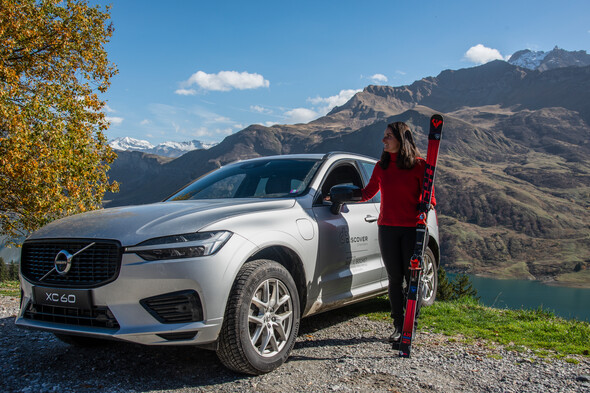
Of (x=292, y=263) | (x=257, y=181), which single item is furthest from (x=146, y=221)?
(x=257, y=181)

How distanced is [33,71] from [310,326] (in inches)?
570

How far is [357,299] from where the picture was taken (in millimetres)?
5027

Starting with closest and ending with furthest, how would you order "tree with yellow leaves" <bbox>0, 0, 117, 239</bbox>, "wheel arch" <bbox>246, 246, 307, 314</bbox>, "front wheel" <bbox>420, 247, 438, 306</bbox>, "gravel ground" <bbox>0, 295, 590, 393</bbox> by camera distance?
"gravel ground" <bbox>0, 295, 590, 393</bbox>, "wheel arch" <bbox>246, 246, 307, 314</bbox>, "front wheel" <bbox>420, 247, 438, 306</bbox>, "tree with yellow leaves" <bbox>0, 0, 117, 239</bbox>

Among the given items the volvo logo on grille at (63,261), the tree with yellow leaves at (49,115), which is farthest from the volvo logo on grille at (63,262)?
the tree with yellow leaves at (49,115)

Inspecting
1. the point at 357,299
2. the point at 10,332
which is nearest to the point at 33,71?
the point at 10,332

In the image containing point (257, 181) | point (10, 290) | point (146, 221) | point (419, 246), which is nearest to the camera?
point (146, 221)

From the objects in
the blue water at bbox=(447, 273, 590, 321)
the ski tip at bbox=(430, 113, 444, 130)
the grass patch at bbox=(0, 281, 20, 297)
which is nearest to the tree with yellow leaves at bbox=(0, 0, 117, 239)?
the grass patch at bbox=(0, 281, 20, 297)

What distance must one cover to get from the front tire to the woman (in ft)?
3.98

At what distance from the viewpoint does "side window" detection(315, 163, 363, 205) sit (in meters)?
5.04

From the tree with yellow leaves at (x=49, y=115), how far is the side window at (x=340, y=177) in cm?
1080

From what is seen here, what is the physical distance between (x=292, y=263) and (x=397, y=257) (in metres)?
1.15

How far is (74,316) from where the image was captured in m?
3.42

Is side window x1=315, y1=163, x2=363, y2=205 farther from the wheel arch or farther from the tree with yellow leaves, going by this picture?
the tree with yellow leaves

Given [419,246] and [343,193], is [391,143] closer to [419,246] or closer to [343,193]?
[343,193]
